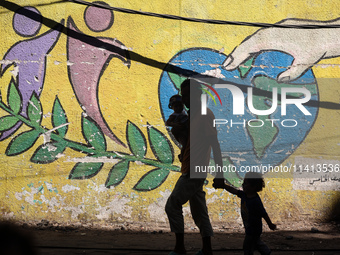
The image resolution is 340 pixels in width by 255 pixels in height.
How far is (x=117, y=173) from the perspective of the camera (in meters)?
5.18

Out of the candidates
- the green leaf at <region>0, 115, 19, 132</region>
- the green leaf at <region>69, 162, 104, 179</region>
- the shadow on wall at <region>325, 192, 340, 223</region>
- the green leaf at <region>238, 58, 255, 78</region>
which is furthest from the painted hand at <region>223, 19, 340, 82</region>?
the green leaf at <region>0, 115, 19, 132</region>

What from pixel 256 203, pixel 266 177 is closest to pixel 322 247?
pixel 266 177

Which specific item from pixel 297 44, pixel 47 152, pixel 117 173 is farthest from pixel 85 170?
pixel 297 44

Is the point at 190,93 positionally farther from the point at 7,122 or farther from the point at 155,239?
the point at 7,122

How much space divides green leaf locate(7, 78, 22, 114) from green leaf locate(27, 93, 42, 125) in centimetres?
13

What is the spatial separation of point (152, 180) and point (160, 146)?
1.39ft

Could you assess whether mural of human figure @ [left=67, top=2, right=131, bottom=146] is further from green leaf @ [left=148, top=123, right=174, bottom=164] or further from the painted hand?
the painted hand

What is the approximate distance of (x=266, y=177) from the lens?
5.25 m

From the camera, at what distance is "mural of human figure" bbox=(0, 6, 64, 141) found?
5191mm

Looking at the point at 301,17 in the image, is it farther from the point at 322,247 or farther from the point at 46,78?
the point at 46,78

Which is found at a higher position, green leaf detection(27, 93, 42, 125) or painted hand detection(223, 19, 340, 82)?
painted hand detection(223, 19, 340, 82)

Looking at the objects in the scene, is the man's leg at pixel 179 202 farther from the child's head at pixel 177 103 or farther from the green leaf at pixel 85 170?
the green leaf at pixel 85 170

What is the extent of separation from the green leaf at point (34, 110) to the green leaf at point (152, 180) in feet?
4.74

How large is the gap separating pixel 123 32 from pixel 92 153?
1.52 m
